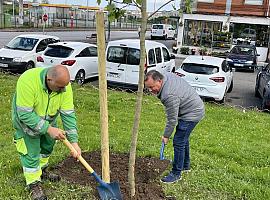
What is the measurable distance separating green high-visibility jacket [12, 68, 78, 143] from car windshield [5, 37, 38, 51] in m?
12.8

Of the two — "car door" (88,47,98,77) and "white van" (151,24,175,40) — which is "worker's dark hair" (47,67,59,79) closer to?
"car door" (88,47,98,77)

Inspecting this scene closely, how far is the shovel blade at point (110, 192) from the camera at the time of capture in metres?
4.84

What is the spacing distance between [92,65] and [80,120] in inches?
299

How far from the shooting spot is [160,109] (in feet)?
36.3

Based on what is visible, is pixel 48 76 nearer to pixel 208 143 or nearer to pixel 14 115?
pixel 14 115

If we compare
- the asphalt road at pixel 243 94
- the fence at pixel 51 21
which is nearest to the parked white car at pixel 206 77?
the asphalt road at pixel 243 94

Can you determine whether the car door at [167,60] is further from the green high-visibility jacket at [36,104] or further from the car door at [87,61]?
the green high-visibility jacket at [36,104]

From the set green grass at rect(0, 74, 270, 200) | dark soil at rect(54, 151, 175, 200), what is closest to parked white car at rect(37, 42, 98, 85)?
green grass at rect(0, 74, 270, 200)

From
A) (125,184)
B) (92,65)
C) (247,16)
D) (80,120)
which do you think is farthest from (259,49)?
(125,184)

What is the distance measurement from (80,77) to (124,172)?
10.3m

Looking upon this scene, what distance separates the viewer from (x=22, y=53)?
54.4 feet

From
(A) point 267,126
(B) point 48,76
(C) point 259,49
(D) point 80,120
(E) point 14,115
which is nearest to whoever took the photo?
(B) point 48,76

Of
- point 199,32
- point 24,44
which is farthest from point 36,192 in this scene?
point 199,32

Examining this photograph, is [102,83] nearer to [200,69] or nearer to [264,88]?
[200,69]
